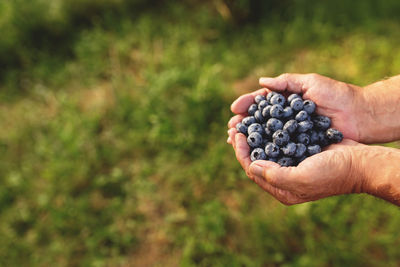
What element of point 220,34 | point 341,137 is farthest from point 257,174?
point 220,34

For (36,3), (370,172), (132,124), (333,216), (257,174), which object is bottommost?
(333,216)

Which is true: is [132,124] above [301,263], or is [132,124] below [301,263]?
above

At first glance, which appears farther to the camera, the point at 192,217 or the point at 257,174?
the point at 192,217

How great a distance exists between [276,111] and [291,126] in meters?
0.14

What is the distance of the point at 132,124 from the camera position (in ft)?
10.8

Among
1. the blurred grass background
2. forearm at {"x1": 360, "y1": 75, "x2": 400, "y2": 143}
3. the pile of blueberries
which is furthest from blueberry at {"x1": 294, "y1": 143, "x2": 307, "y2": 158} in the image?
the blurred grass background

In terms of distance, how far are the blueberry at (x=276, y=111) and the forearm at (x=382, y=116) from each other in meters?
0.67

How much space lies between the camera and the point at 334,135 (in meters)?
1.83

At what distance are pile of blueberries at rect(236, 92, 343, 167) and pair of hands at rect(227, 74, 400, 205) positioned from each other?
8 cm

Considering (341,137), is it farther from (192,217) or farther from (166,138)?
(166,138)

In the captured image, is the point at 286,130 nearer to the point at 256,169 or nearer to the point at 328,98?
the point at 256,169

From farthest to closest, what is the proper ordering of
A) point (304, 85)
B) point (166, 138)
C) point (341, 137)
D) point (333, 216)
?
point (166, 138), point (333, 216), point (304, 85), point (341, 137)

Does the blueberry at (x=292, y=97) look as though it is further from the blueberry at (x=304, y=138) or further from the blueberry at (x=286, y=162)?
the blueberry at (x=286, y=162)

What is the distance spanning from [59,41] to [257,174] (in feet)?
13.0
